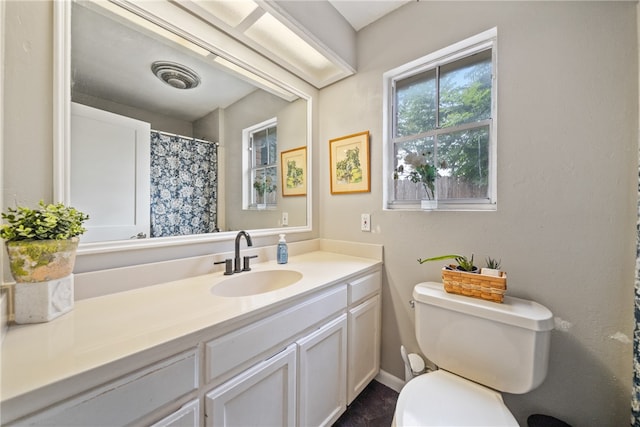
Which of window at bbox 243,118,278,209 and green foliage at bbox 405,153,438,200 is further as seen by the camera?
window at bbox 243,118,278,209

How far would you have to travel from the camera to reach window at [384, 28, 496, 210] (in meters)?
1.28

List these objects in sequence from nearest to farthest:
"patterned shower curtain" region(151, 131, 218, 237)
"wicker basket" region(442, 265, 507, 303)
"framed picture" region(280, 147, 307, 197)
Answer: "wicker basket" region(442, 265, 507, 303) → "patterned shower curtain" region(151, 131, 218, 237) → "framed picture" region(280, 147, 307, 197)

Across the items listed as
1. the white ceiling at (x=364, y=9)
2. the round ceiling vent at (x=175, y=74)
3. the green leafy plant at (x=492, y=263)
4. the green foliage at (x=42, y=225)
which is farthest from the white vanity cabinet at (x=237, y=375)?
the white ceiling at (x=364, y=9)

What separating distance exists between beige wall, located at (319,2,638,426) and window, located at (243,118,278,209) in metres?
1.13

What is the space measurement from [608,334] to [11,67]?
2394 millimetres

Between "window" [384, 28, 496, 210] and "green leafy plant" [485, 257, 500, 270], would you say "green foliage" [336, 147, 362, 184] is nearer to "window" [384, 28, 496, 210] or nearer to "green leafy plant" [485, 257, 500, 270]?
"window" [384, 28, 496, 210]

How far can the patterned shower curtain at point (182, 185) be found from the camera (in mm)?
1121

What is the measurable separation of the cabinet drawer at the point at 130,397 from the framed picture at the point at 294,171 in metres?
1.25

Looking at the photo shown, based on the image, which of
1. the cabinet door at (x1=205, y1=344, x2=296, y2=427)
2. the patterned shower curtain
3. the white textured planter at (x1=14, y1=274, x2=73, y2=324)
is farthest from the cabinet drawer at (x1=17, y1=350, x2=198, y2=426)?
the patterned shower curtain

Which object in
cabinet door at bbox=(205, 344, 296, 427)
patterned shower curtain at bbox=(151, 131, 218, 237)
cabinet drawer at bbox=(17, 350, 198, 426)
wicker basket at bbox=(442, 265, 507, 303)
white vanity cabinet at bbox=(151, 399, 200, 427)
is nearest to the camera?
cabinet drawer at bbox=(17, 350, 198, 426)

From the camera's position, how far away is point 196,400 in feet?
2.23

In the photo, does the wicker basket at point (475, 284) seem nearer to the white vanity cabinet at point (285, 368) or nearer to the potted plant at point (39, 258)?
the white vanity cabinet at point (285, 368)

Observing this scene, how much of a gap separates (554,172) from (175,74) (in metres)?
1.86

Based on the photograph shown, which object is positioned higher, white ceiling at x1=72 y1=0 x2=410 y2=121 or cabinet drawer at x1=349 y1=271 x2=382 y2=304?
white ceiling at x1=72 y1=0 x2=410 y2=121
